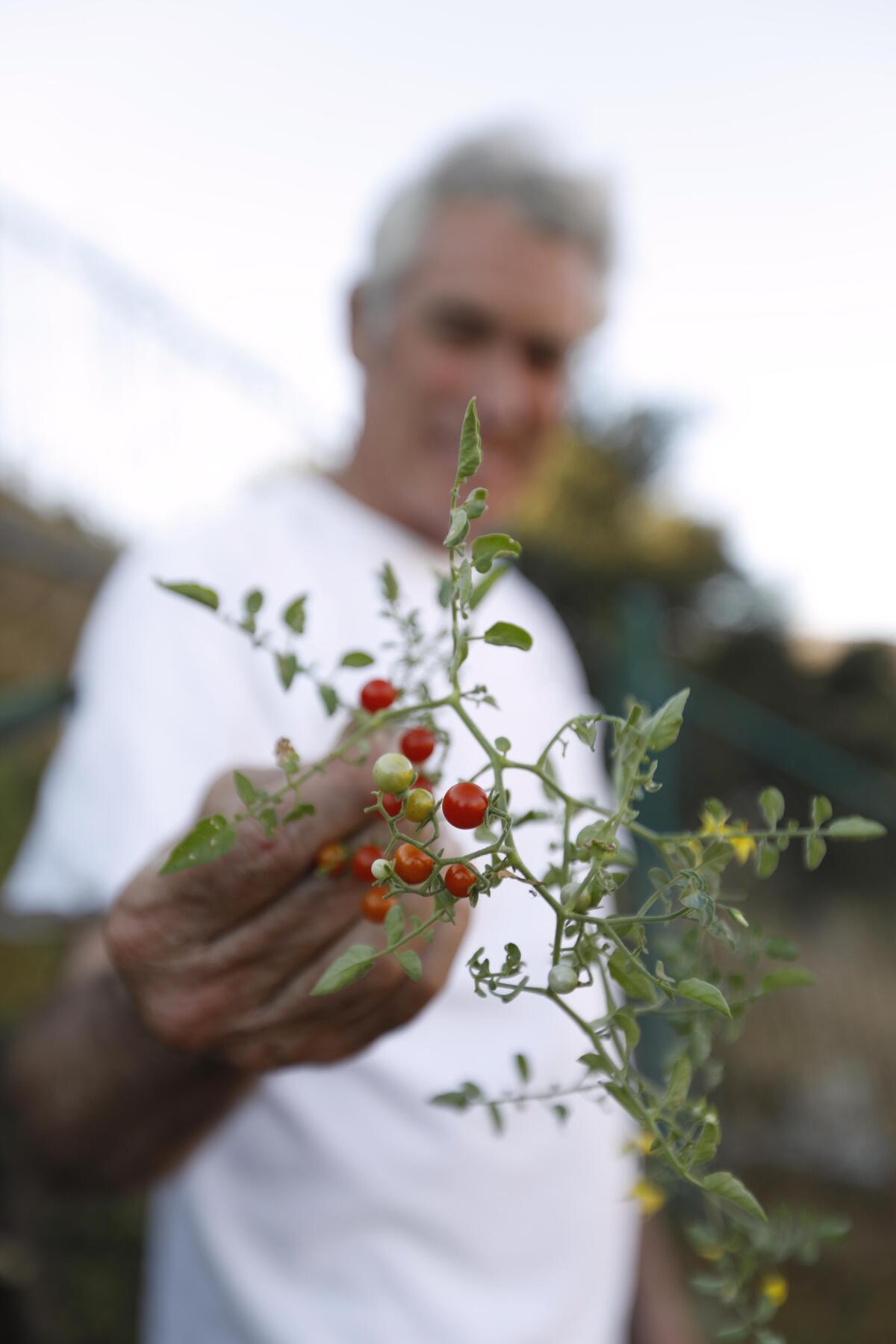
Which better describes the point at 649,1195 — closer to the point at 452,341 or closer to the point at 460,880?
the point at 460,880

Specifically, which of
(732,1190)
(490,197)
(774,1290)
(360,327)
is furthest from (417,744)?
(360,327)

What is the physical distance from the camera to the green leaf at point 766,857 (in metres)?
0.45

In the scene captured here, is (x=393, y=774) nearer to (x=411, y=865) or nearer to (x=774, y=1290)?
(x=411, y=865)

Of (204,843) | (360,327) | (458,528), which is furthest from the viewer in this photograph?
(360,327)

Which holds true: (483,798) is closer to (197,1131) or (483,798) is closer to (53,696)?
(197,1131)

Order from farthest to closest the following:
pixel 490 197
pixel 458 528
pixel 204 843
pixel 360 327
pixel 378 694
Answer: pixel 360 327
pixel 490 197
pixel 378 694
pixel 204 843
pixel 458 528

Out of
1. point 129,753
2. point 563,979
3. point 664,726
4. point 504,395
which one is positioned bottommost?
point 563,979

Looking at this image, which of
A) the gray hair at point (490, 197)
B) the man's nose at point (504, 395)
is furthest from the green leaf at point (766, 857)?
the gray hair at point (490, 197)

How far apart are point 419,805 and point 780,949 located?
26 cm

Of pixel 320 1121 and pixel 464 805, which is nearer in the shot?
pixel 464 805

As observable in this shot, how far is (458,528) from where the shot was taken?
38 cm

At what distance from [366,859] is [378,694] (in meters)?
0.11

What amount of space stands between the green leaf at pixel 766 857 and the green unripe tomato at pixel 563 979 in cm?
10

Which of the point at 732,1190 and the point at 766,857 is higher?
the point at 766,857
